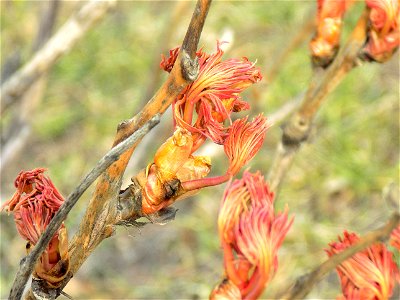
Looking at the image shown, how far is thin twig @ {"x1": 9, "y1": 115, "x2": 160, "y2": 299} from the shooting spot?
440 mm

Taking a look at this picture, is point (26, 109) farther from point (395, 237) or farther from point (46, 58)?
point (395, 237)

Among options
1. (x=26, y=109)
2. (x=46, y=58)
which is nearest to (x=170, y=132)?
(x=26, y=109)

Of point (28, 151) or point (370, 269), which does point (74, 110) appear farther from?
point (370, 269)

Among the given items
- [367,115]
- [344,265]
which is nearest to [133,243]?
[367,115]

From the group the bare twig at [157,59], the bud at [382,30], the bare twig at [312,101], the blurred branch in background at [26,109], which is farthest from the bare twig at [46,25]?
the bud at [382,30]

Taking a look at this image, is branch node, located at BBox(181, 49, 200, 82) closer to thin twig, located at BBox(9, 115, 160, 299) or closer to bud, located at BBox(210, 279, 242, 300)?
thin twig, located at BBox(9, 115, 160, 299)

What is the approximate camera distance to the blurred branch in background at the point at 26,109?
4.21ft

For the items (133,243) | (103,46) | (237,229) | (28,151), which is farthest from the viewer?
(103,46)

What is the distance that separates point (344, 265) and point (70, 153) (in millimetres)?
1399

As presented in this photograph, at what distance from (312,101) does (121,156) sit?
0.98 feet

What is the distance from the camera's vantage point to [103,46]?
2053 mm

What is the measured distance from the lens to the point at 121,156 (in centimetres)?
47

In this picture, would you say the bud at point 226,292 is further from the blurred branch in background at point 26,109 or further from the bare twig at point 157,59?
the bare twig at point 157,59

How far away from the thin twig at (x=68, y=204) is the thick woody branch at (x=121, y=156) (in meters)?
0.01
